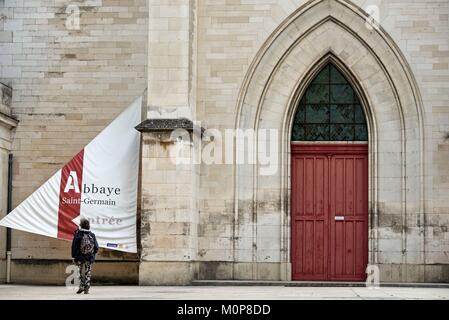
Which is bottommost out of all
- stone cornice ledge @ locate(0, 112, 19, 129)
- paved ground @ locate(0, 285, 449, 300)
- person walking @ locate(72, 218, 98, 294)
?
paved ground @ locate(0, 285, 449, 300)

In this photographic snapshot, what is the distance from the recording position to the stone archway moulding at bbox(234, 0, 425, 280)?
950 inches

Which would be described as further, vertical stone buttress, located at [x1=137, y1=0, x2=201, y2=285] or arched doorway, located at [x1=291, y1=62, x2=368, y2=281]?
arched doorway, located at [x1=291, y1=62, x2=368, y2=281]

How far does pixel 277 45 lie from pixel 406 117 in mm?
3305

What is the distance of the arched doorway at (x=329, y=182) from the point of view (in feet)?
80.6

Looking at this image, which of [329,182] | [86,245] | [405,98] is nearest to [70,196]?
[86,245]

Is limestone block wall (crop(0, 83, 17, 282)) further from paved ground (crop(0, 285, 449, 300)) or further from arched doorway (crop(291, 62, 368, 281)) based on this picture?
arched doorway (crop(291, 62, 368, 281))

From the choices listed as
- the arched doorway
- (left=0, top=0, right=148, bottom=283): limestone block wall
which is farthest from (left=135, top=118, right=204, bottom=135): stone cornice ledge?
the arched doorway

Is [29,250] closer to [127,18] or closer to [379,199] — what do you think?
[127,18]

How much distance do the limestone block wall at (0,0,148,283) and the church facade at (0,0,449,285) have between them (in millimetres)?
193

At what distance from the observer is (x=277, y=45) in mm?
24562

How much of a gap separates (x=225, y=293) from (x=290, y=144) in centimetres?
549

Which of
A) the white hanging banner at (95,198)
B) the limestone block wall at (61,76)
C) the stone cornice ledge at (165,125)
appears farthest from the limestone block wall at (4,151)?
the stone cornice ledge at (165,125)
